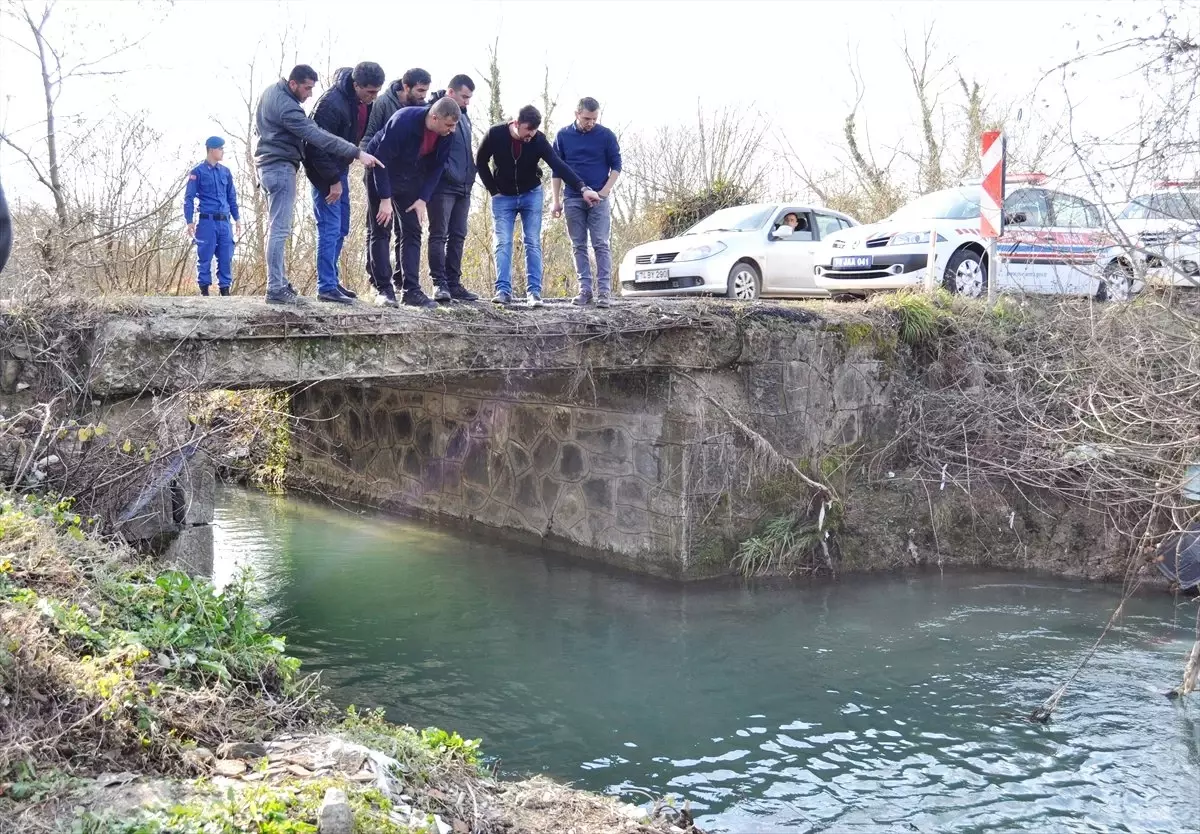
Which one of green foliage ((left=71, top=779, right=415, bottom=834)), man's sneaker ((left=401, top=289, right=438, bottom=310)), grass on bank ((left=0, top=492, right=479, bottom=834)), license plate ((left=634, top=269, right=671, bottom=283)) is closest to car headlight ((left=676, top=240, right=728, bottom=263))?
license plate ((left=634, top=269, right=671, bottom=283))

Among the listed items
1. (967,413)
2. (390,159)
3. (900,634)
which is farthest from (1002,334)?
(390,159)

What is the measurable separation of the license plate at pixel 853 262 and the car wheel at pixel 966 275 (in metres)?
0.93

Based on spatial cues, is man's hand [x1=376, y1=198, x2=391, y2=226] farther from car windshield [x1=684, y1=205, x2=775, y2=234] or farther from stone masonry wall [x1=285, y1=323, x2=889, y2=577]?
car windshield [x1=684, y1=205, x2=775, y2=234]

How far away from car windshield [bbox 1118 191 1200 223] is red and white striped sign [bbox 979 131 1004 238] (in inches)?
151

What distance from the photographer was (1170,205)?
7141 mm

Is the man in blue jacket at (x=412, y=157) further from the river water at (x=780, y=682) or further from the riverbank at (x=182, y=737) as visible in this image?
the riverbank at (x=182, y=737)

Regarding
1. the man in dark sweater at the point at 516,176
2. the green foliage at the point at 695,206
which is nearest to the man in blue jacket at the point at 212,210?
the man in dark sweater at the point at 516,176

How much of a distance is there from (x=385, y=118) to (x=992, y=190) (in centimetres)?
662

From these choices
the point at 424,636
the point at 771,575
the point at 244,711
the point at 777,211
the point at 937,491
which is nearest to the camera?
the point at 244,711

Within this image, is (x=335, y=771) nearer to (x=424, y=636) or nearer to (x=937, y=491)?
(x=424, y=636)

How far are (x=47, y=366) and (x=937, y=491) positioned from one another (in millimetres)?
8401

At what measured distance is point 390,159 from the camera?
8.14m

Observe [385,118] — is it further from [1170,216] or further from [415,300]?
[1170,216]

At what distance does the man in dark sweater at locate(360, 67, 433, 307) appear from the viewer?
845 centimetres
